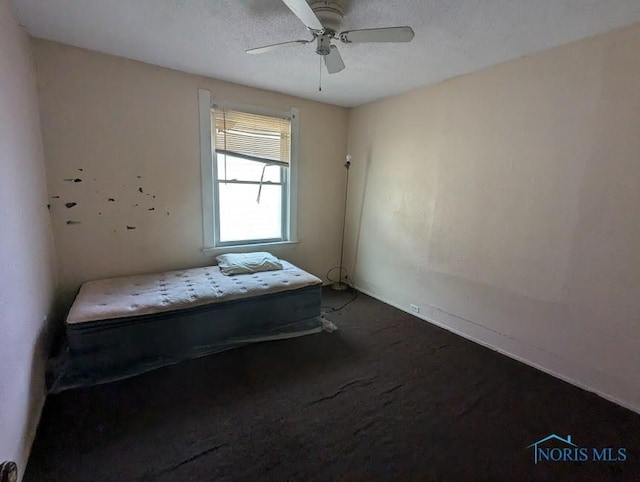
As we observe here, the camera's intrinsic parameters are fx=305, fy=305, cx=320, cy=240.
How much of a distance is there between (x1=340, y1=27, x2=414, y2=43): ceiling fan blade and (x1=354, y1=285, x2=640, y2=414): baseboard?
2426 millimetres

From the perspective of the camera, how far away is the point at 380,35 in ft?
5.56

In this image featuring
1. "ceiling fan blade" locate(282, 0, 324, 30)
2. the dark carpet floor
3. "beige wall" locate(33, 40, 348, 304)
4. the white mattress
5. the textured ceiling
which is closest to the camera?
"ceiling fan blade" locate(282, 0, 324, 30)

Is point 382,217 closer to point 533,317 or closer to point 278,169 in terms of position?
point 278,169

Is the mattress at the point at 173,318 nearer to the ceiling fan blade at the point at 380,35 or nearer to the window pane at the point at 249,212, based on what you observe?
the window pane at the point at 249,212

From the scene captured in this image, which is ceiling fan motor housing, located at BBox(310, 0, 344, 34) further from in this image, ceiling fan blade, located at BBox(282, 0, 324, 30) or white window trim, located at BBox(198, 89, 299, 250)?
white window trim, located at BBox(198, 89, 299, 250)

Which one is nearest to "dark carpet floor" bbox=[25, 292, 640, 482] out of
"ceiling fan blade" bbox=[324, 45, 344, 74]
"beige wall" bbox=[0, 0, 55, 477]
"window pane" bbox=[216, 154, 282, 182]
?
"beige wall" bbox=[0, 0, 55, 477]

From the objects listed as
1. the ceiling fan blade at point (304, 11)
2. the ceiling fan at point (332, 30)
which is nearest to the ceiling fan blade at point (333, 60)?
the ceiling fan at point (332, 30)

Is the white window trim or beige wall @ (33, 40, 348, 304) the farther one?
the white window trim

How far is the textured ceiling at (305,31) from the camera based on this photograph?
5.78 feet

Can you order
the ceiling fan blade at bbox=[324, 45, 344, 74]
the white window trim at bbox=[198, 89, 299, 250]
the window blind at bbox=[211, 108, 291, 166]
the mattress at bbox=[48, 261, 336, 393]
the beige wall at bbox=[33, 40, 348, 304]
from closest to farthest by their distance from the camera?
the ceiling fan blade at bbox=[324, 45, 344, 74], the mattress at bbox=[48, 261, 336, 393], the beige wall at bbox=[33, 40, 348, 304], the white window trim at bbox=[198, 89, 299, 250], the window blind at bbox=[211, 108, 291, 166]

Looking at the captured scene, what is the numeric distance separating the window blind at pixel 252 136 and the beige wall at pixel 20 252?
145 cm

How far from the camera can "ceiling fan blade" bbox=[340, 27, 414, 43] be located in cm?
165

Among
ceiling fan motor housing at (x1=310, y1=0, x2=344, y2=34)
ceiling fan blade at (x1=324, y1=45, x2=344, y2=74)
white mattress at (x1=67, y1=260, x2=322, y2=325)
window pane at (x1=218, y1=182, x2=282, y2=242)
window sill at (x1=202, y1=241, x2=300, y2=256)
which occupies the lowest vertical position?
white mattress at (x1=67, y1=260, x2=322, y2=325)

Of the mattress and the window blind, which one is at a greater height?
the window blind
